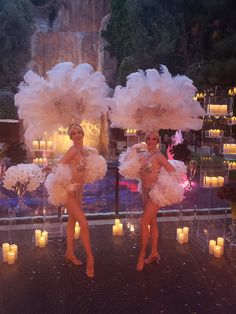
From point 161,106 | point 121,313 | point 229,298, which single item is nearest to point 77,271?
point 121,313

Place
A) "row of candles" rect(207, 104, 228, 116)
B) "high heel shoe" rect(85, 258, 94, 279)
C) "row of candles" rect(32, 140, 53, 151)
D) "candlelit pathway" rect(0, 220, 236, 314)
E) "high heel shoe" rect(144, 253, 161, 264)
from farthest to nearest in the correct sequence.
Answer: "row of candles" rect(207, 104, 228, 116) < "row of candles" rect(32, 140, 53, 151) < "high heel shoe" rect(144, 253, 161, 264) < "high heel shoe" rect(85, 258, 94, 279) < "candlelit pathway" rect(0, 220, 236, 314)

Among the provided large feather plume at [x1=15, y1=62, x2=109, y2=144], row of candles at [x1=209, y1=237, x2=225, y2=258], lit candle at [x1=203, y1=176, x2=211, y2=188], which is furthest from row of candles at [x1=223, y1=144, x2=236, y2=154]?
large feather plume at [x1=15, y1=62, x2=109, y2=144]

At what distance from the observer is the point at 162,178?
4504mm

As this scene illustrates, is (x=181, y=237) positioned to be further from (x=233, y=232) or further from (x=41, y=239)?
(x=41, y=239)

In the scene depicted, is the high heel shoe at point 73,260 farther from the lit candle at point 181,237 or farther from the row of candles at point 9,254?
the lit candle at point 181,237

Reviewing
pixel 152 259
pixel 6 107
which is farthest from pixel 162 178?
pixel 6 107

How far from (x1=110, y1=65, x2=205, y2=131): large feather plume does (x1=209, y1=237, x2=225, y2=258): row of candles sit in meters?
1.57

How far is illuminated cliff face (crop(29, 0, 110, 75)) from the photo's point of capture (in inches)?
932

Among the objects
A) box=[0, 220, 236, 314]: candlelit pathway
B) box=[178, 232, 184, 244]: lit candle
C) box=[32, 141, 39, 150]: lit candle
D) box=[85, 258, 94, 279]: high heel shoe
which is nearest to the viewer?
box=[0, 220, 236, 314]: candlelit pathway

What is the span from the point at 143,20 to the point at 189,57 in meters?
3.13

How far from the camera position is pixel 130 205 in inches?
254

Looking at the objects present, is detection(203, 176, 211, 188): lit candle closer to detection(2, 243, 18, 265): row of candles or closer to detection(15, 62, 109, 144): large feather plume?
detection(15, 62, 109, 144): large feather plume

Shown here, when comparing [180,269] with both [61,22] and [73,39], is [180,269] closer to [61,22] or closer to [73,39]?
[73,39]

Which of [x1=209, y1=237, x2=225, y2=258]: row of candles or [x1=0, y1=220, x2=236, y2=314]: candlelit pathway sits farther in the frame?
[x1=209, y1=237, x2=225, y2=258]: row of candles
